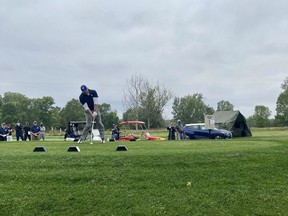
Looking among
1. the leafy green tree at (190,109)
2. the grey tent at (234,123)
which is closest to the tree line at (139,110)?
the leafy green tree at (190,109)

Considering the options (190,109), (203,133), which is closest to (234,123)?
(203,133)

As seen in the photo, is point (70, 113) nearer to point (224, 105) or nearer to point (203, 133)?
point (224, 105)

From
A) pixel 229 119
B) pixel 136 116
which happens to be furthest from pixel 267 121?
pixel 229 119

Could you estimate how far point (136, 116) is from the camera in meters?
82.2

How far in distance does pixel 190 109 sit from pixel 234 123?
323 ft

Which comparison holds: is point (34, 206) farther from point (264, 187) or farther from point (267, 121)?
point (267, 121)

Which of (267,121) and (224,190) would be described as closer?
(224,190)

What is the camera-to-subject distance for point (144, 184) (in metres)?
6.80

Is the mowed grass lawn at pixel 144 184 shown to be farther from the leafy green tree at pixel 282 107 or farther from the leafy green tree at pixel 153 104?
the leafy green tree at pixel 282 107

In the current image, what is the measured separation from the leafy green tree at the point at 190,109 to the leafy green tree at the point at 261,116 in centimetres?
1651

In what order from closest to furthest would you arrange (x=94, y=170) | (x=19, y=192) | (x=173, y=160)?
1. (x=19, y=192)
2. (x=94, y=170)
3. (x=173, y=160)

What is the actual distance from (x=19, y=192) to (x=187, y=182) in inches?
126

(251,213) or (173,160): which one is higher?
(173,160)

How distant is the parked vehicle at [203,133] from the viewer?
29594 mm
